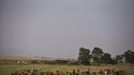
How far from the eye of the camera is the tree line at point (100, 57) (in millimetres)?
3061

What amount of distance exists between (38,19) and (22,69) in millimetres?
625

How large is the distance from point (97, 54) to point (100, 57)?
5cm

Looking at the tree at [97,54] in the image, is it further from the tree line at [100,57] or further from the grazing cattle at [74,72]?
the grazing cattle at [74,72]

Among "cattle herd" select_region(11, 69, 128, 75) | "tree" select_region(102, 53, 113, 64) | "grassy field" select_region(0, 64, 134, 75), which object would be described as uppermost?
"tree" select_region(102, 53, 113, 64)

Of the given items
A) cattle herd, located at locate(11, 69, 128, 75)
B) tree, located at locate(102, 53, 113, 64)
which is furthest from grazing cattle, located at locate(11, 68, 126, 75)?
tree, located at locate(102, 53, 113, 64)

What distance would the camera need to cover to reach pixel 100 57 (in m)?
3.08

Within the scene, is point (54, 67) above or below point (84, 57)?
below

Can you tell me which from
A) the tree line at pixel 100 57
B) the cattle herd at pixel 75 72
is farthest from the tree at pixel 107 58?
the cattle herd at pixel 75 72

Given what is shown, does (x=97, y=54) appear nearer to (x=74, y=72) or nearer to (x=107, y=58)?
(x=107, y=58)

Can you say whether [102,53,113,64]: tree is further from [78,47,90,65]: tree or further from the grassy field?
[78,47,90,65]: tree

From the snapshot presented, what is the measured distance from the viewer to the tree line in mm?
3061

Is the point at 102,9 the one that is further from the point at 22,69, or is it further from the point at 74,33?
the point at 22,69

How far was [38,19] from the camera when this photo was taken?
327 cm

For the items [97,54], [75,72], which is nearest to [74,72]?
[75,72]
